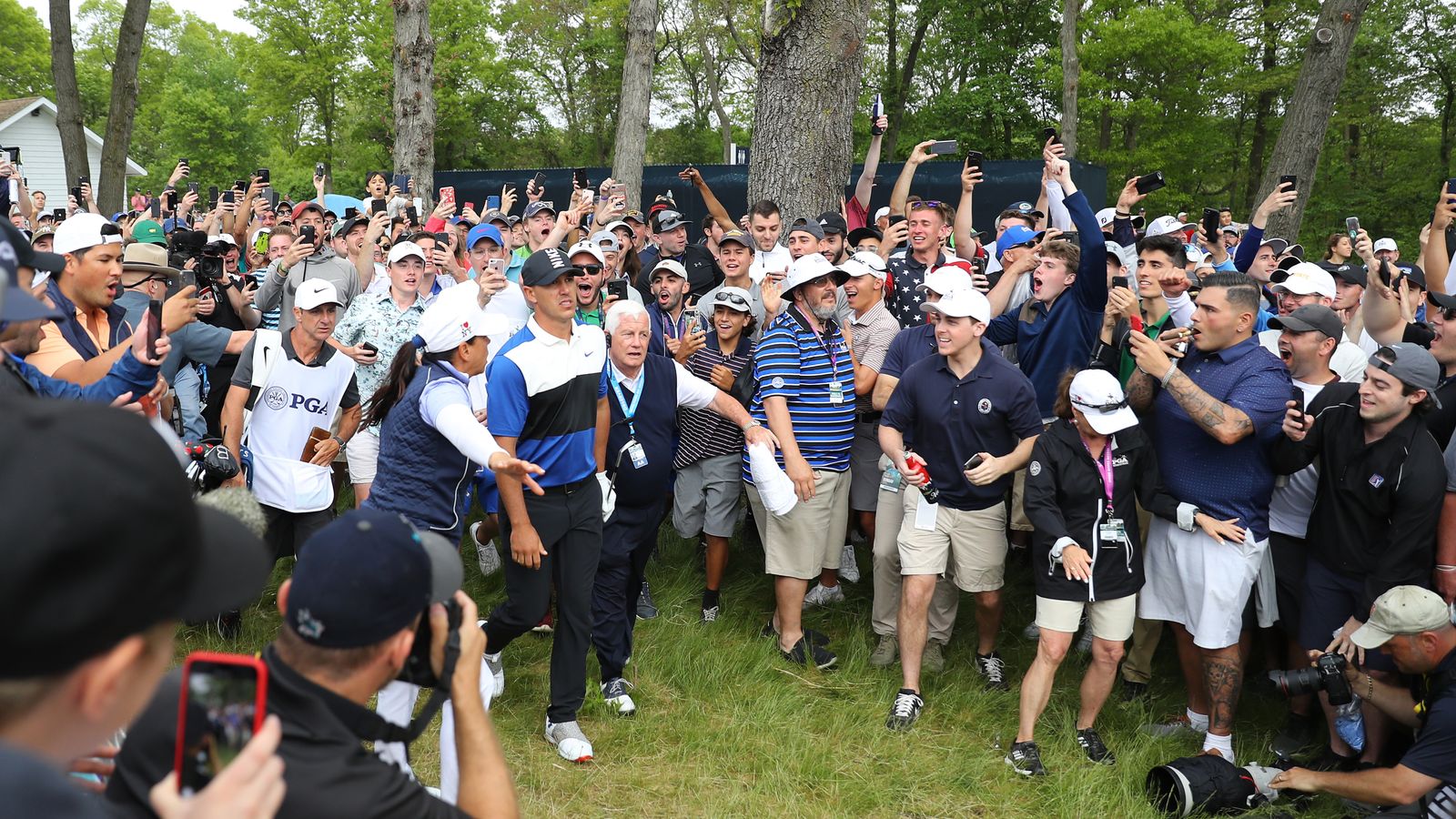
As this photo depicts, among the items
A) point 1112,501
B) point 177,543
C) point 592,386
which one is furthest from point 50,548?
point 1112,501

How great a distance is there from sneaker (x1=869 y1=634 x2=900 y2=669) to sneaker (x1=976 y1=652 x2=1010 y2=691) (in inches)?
18.3

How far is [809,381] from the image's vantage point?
5.78 metres

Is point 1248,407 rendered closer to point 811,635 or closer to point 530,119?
point 811,635

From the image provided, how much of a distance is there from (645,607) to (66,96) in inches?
485

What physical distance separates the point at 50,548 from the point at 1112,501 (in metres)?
4.51

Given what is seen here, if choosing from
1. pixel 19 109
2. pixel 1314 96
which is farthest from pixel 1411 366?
pixel 19 109

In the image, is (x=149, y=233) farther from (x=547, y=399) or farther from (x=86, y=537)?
(x=86, y=537)

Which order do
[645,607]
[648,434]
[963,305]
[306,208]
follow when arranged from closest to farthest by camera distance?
[963,305] < [648,434] < [645,607] < [306,208]

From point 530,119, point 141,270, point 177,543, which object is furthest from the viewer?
point 530,119

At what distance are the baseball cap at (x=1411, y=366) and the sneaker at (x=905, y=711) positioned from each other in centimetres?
264

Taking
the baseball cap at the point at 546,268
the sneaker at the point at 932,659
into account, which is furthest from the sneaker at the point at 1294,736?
the baseball cap at the point at 546,268

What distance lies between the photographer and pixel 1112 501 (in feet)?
15.7

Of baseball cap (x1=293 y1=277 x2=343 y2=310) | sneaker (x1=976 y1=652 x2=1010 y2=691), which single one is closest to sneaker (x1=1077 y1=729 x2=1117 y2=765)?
sneaker (x1=976 y1=652 x2=1010 y2=691)

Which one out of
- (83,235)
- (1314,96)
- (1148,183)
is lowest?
(83,235)
